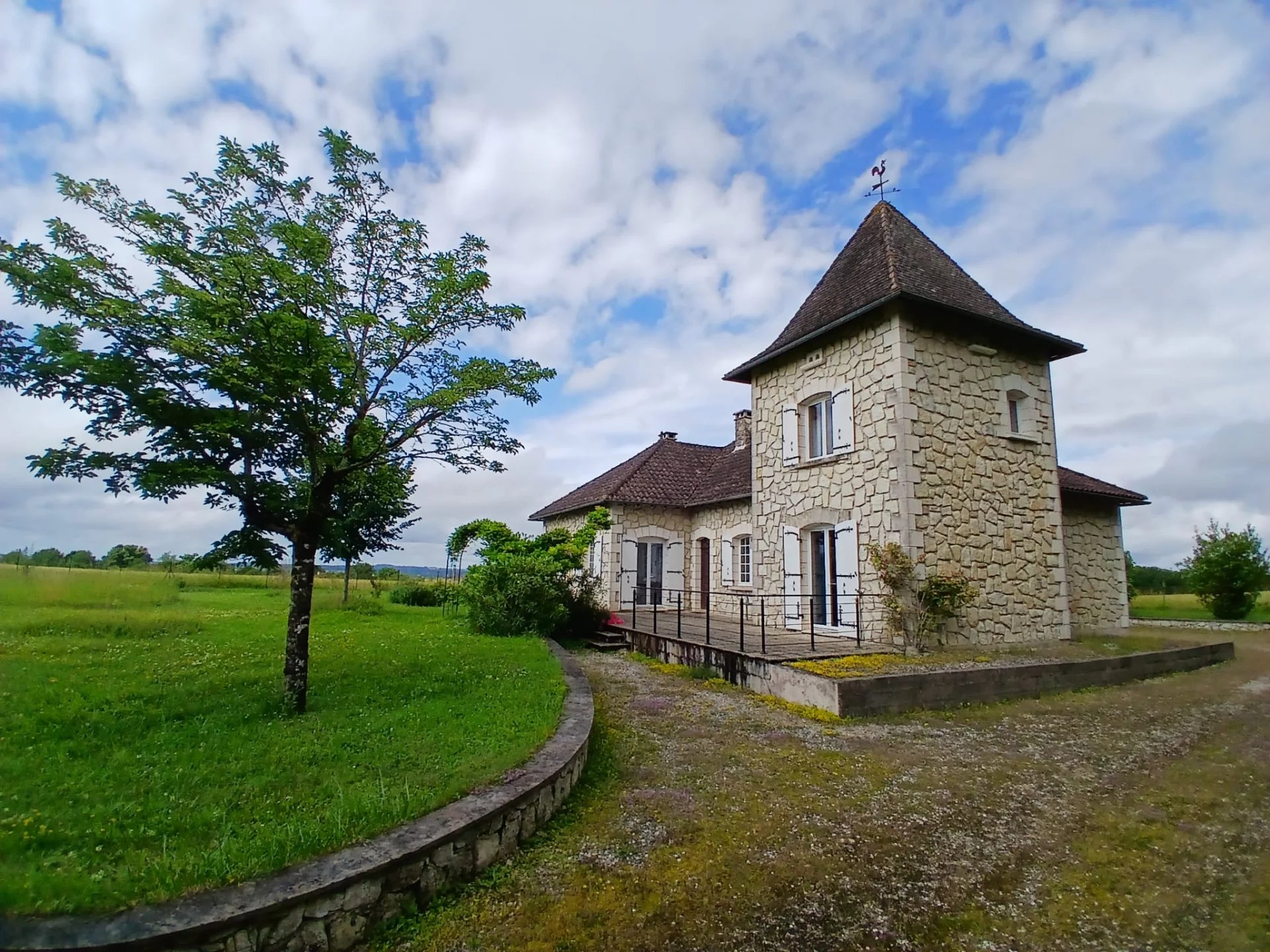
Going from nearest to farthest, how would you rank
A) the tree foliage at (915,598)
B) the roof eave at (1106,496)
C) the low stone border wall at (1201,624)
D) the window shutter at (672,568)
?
the tree foliage at (915,598), the roof eave at (1106,496), the window shutter at (672,568), the low stone border wall at (1201,624)

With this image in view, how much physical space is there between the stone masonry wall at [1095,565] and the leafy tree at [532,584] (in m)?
9.95

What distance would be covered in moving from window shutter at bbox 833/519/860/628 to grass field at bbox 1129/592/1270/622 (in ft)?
49.7

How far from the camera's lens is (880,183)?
12.1 meters

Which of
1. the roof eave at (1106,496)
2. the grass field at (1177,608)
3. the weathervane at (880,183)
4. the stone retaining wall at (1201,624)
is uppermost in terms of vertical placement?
the weathervane at (880,183)

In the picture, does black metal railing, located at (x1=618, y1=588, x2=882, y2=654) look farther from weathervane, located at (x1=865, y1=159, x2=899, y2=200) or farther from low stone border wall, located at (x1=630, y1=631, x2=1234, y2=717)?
weathervane, located at (x1=865, y1=159, x2=899, y2=200)

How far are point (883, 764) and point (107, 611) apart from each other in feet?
48.8

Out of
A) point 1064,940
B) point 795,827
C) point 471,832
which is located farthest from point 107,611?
point 1064,940

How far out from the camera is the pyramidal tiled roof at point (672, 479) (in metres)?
15.8

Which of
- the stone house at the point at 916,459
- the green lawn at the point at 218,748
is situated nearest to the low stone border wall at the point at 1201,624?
the stone house at the point at 916,459

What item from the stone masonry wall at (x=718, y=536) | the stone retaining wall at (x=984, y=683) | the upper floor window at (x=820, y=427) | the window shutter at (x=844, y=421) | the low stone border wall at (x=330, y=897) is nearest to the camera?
the low stone border wall at (x=330, y=897)

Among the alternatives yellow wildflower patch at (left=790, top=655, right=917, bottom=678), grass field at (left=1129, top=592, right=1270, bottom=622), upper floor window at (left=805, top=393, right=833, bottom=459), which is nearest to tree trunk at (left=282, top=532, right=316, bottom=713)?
yellow wildflower patch at (left=790, top=655, right=917, bottom=678)

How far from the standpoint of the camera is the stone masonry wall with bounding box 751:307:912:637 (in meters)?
9.52

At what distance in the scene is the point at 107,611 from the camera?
12.6m

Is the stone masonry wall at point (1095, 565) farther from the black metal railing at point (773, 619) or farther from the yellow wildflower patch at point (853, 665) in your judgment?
the yellow wildflower patch at point (853, 665)
